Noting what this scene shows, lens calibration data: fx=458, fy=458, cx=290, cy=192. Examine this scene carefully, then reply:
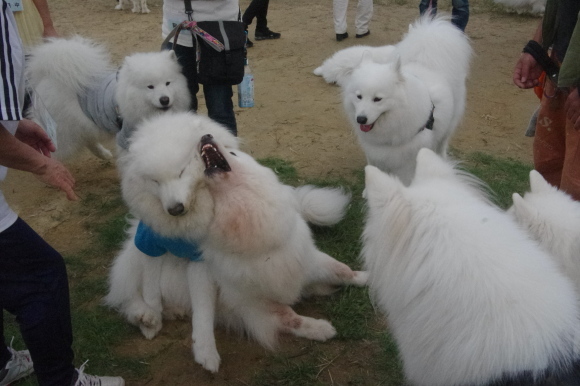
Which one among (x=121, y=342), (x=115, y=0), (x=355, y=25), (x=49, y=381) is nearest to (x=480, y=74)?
(x=355, y=25)

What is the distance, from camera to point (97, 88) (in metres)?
3.67

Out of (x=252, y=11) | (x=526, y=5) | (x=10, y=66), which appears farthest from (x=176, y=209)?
→ (x=526, y=5)

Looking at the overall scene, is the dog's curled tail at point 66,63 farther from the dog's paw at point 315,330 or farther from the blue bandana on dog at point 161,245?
the dog's paw at point 315,330

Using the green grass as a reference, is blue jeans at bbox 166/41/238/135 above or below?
above

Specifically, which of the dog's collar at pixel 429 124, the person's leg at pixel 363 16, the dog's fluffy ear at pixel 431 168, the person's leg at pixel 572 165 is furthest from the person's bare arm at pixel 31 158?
the person's leg at pixel 363 16

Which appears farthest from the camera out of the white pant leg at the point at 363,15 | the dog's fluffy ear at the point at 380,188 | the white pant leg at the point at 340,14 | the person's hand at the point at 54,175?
the white pant leg at the point at 363,15

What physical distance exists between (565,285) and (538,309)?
0.16m

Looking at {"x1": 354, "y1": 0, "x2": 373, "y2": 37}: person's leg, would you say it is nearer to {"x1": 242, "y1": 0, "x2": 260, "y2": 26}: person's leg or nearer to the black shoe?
the black shoe

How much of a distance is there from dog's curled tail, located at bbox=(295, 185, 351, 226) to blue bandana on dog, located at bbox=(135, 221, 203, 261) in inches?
34.8

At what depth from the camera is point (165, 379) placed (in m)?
2.20

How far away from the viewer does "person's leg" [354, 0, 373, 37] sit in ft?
22.6

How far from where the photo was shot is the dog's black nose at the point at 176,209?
6.00 ft

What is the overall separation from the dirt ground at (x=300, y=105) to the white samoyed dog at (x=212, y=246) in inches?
7.6

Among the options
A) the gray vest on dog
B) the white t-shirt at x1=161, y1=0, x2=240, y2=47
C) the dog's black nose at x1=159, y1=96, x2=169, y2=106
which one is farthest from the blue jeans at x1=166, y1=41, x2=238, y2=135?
the gray vest on dog
